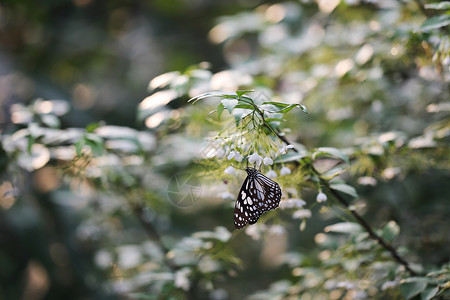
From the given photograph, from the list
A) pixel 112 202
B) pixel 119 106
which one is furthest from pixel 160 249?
pixel 119 106

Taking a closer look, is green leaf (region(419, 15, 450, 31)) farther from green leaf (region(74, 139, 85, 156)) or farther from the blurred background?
green leaf (region(74, 139, 85, 156))

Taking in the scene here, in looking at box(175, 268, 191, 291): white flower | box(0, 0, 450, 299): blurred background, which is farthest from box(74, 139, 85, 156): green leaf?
box(175, 268, 191, 291): white flower

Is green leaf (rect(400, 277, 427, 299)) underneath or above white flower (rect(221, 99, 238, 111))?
underneath

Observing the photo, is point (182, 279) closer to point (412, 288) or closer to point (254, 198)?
point (254, 198)

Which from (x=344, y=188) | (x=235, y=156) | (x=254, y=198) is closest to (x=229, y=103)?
(x=235, y=156)

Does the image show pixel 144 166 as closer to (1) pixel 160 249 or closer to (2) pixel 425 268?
(1) pixel 160 249

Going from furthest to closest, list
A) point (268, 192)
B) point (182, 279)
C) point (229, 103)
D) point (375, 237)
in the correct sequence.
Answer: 1. point (182, 279)
2. point (375, 237)
3. point (268, 192)
4. point (229, 103)

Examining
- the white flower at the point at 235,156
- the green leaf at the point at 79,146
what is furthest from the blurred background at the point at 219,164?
the white flower at the point at 235,156
